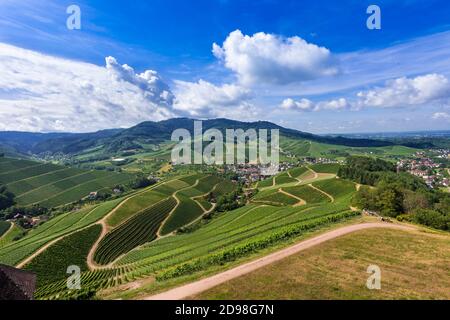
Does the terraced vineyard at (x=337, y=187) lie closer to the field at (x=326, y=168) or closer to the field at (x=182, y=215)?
the field at (x=326, y=168)

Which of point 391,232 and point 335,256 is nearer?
point 335,256

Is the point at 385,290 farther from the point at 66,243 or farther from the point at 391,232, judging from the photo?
the point at 66,243

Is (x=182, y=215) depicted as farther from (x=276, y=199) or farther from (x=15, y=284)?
(x=15, y=284)

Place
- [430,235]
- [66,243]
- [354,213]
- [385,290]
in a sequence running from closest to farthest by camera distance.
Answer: [385,290], [430,235], [354,213], [66,243]

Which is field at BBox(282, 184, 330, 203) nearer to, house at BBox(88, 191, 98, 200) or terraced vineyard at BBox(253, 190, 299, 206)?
terraced vineyard at BBox(253, 190, 299, 206)

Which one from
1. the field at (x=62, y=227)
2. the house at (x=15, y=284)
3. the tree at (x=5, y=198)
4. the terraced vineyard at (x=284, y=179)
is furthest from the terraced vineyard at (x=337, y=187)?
the tree at (x=5, y=198)

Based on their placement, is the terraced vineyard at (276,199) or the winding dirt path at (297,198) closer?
the winding dirt path at (297,198)
